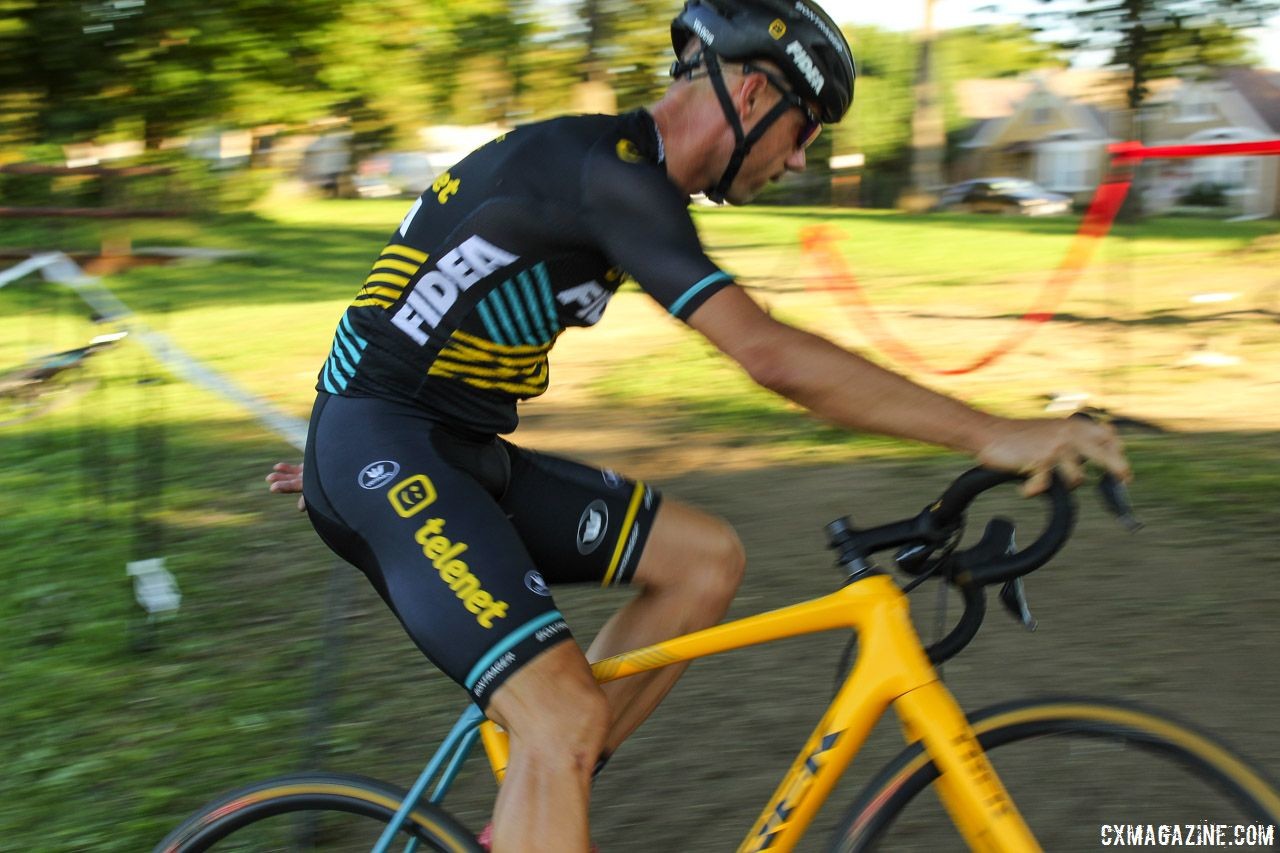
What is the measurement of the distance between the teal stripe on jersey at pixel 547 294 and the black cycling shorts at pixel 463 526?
30 centimetres

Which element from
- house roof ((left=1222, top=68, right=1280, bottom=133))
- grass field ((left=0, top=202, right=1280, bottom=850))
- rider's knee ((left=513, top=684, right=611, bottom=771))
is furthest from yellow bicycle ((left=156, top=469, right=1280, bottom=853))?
house roof ((left=1222, top=68, right=1280, bottom=133))

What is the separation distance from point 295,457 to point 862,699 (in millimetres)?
5938

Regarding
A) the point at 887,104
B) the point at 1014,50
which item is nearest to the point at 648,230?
the point at 1014,50

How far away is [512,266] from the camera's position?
7.53ft

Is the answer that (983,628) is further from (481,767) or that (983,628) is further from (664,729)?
(481,767)

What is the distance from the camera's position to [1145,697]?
3.94 meters

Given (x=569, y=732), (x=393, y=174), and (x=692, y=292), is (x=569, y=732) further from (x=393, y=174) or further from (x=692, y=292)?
(x=393, y=174)

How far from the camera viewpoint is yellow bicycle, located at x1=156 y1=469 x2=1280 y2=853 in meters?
2.04

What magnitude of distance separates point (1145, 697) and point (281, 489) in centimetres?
275

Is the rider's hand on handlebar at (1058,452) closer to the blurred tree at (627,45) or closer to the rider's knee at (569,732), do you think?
the rider's knee at (569,732)

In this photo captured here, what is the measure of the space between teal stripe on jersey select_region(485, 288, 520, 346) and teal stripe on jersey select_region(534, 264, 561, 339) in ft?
0.24

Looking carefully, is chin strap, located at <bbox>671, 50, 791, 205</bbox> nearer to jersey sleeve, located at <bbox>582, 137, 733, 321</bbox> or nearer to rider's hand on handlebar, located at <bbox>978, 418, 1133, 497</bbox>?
jersey sleeve, located at <bbox>582, 137, 733, 321</bbox>

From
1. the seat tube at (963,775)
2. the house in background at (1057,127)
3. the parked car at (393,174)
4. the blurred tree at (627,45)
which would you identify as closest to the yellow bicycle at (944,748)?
the seat tube at (963,775)

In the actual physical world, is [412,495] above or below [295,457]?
above
